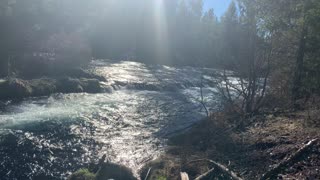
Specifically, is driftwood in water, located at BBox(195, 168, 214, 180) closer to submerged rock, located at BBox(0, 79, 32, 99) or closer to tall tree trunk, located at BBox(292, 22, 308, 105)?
tall tree trunk, located at BBox(292, 22, 308, 105)

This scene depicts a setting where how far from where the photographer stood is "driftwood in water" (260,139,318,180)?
823 centimetres

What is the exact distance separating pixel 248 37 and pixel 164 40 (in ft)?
257

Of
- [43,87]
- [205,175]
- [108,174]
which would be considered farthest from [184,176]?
[43,87]

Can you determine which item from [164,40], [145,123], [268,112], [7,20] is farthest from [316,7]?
[164,40]

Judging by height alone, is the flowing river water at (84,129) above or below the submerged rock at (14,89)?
below

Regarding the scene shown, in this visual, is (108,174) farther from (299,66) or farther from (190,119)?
(299,66)

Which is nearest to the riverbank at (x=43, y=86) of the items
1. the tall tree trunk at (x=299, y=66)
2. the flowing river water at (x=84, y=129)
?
the flowing river water at (x=84, y=129)

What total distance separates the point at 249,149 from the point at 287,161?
2.48 m

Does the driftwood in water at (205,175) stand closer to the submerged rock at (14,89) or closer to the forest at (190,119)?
the forest at (190,119)

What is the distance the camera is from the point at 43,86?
25.1 meters

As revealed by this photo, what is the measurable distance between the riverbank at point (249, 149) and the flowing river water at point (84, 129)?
51.7 inches

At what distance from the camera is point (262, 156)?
32.7 feet

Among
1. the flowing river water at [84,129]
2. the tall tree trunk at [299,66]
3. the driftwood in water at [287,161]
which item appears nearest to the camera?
the driftwood in water at [287,161]

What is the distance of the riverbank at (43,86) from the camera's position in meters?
22.9
